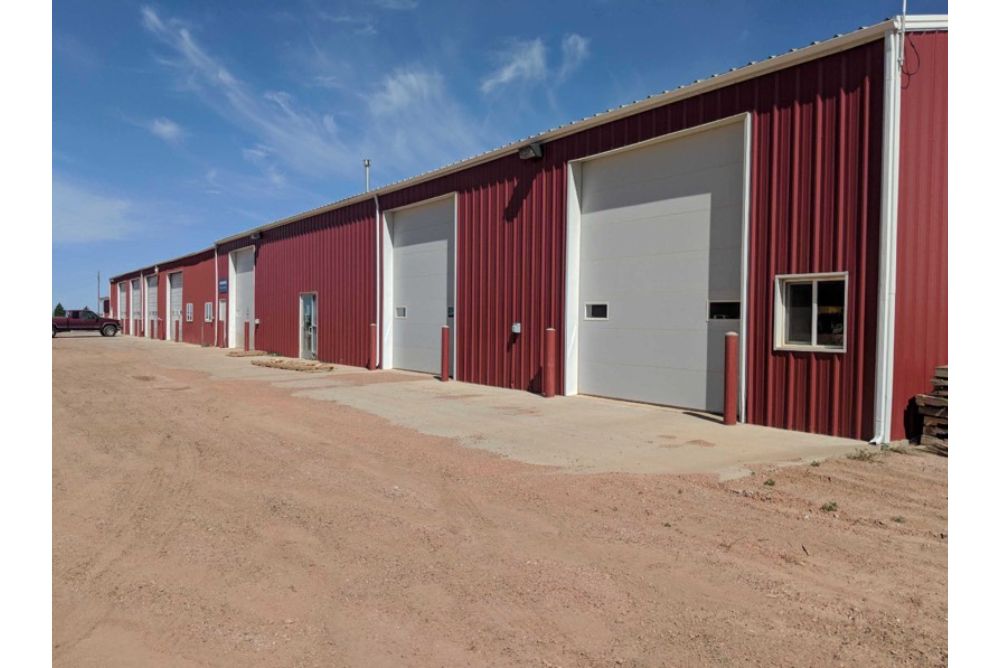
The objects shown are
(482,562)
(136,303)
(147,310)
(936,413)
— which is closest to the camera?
(482,562)

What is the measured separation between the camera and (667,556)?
4.16 metres

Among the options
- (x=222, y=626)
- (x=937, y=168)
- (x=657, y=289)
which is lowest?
(x=222, y=626)

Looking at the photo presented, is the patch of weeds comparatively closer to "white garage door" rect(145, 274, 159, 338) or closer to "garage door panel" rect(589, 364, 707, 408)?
"garage door panel" rect(589, 364, 707, 408)

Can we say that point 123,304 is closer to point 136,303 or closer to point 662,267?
point 136,303

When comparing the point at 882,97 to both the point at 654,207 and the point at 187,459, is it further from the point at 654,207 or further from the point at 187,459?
the point at 187,459

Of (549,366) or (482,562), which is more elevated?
(549,366)

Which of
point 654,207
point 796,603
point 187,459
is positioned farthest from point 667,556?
point 654,207

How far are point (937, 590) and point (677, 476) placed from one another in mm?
2708

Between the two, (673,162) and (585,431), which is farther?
(673,162)

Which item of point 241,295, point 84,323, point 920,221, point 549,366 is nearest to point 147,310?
point 84,323

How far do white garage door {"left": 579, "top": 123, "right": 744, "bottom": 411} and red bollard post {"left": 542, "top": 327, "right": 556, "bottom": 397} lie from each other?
59 cm

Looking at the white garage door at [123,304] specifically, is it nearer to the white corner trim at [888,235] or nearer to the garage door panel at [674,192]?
the garage door panel at [674,192]

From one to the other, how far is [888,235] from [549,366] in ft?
21.4

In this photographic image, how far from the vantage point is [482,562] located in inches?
160
